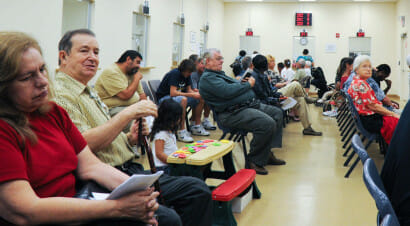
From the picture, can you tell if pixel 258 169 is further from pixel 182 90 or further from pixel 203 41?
pixel 203 41

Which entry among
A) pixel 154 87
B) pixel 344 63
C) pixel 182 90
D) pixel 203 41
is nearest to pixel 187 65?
pixel 182 90

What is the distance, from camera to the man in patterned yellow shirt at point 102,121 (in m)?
2.10

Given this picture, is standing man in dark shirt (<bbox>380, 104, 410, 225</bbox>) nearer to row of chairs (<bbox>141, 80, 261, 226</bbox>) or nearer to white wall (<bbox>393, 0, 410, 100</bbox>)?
row of chairs (<bbox>141, 80, 261, 226</bbox>)

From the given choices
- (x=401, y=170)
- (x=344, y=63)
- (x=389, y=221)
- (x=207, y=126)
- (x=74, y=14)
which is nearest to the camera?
(x=389, y=221)

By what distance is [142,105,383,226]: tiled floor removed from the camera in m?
3.23

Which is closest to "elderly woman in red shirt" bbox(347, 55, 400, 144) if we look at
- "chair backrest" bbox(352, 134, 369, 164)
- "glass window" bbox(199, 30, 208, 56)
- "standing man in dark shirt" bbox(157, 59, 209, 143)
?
"standing man in dark shirt" bbox(157, 59, 209, 143)

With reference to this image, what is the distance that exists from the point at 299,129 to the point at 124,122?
5991 millimetres

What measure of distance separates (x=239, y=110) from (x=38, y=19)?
9.14ft

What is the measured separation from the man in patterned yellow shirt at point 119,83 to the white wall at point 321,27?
11775 millimetres

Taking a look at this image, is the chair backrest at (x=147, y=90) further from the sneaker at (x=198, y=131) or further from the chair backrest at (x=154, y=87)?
the sneaker at (x=198, y=131)

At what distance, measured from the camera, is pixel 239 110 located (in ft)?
15.3

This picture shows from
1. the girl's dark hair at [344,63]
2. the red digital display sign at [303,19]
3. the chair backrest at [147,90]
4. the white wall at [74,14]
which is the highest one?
the red digital display sign at [303,19]

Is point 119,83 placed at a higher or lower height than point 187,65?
lower

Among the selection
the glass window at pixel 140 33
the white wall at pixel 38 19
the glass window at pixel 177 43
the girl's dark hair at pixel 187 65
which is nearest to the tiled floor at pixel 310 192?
the girl's dark hair at pixel 187 65
